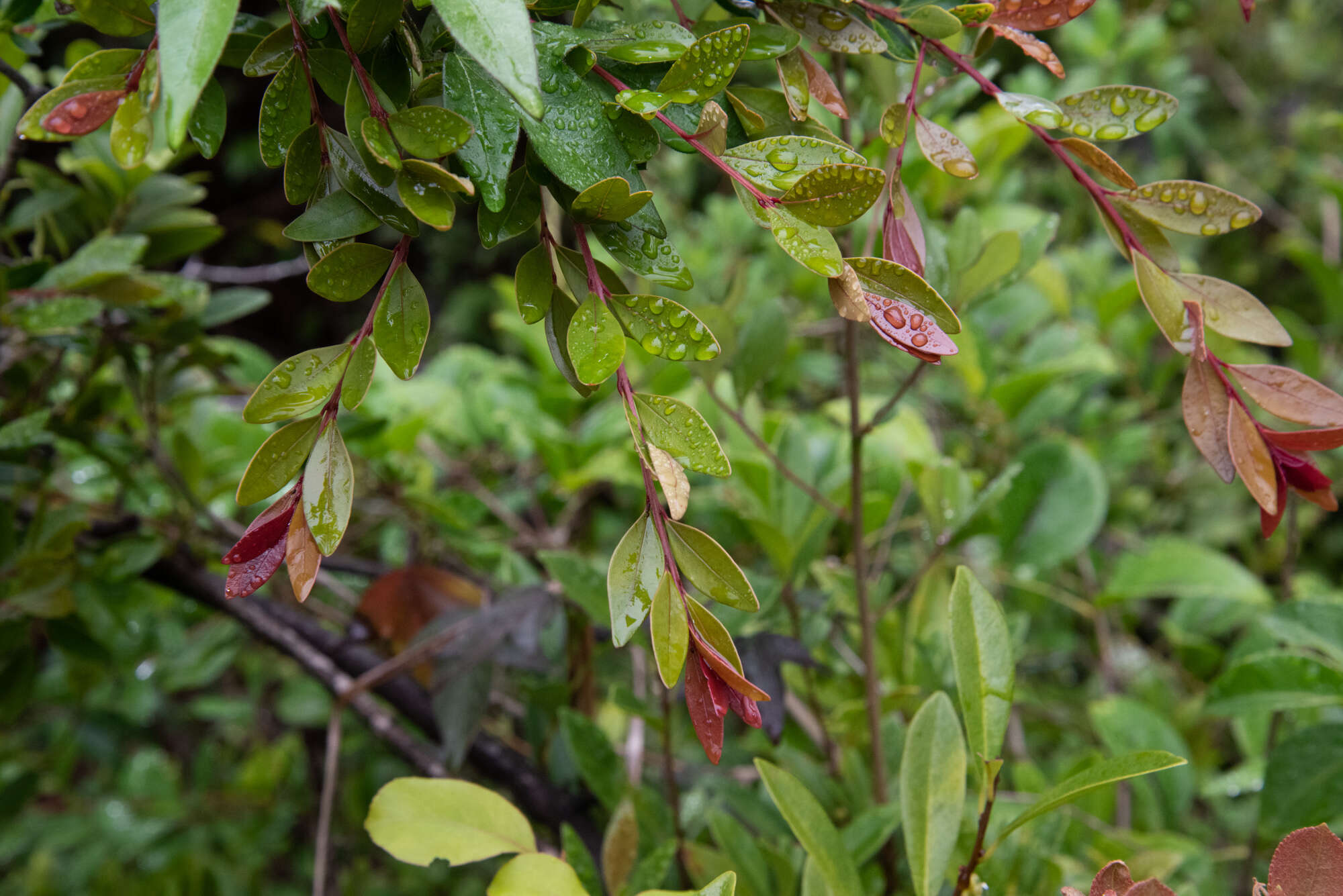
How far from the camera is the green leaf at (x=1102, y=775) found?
35 centimetres

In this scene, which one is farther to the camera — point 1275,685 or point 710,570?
point 1275,685

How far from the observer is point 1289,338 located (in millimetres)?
343

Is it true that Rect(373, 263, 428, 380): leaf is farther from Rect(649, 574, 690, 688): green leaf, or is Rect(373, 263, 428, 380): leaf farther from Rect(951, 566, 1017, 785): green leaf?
Rect(951, 566, 1017, 785): green leaf

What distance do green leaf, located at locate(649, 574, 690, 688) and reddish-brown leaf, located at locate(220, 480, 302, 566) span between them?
0.15 metres

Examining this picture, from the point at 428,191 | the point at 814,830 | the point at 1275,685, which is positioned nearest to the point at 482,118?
the point at 428,191

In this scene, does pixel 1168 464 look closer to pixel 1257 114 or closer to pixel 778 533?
pixel 778 533

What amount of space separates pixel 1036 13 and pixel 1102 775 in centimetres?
33

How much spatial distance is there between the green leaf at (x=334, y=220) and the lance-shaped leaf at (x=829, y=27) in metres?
0.20

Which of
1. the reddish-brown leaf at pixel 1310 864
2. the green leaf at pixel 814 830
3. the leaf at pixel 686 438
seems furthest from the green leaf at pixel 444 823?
the reddish-brown leaf at pixel 1310 864

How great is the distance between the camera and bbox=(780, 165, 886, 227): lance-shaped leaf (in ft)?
0.98

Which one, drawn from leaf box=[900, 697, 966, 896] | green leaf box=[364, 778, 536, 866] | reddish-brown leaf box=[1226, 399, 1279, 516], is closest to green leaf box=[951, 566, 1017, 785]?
leaf box=[900, 697, 966, 896]

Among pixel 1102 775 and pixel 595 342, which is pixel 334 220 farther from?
pixel 1102 775

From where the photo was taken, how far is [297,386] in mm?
320

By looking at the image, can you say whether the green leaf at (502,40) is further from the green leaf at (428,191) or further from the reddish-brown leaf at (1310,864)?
the reddish-brown leaf at (1310,864)
